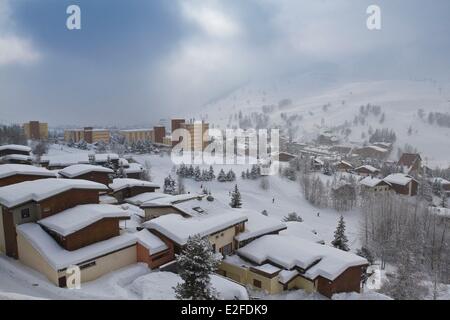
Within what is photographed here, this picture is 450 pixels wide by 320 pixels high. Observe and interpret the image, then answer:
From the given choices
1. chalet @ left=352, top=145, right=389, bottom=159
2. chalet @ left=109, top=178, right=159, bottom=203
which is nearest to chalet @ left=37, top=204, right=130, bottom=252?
chalet @ left=109, top=178, right=159, bottom=203

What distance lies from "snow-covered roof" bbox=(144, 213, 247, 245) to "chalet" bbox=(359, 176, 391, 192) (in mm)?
24701

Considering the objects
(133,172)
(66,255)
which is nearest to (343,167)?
(133,172)

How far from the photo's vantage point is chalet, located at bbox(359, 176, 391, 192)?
33.5m

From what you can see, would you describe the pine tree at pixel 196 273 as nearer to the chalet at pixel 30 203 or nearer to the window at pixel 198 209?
the chalet at pixel 30 203

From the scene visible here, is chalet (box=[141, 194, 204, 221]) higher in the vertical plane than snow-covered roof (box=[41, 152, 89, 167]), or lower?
lower

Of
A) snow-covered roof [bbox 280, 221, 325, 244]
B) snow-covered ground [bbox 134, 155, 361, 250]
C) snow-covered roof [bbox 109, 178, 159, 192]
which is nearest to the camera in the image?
snow-covered roof [bbox 280, 221, 325, 244]

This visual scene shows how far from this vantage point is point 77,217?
10727 mm

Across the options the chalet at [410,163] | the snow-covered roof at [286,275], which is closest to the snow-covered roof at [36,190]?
the snow-covered roof at [286,275]

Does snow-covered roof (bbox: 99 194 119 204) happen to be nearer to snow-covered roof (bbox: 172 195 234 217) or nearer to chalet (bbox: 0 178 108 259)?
snow-covered roof (bbox: 172 195 234 217)

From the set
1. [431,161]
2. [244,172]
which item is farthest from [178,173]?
[431,161]

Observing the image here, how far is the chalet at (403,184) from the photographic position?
3381 centimetres

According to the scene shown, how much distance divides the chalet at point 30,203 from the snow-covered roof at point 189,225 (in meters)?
3.11

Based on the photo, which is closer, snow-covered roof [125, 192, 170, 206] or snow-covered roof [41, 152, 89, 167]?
snow-covered roof [125, 192, 170, 206]
